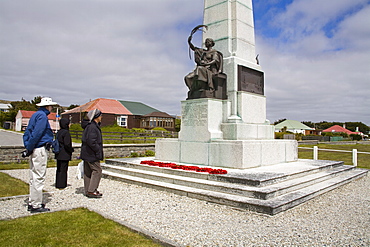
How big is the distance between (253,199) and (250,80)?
17.1ft

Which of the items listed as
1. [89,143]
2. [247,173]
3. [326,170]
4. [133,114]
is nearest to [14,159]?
[89,143]

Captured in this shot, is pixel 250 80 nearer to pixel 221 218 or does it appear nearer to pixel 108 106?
pixel 221 218

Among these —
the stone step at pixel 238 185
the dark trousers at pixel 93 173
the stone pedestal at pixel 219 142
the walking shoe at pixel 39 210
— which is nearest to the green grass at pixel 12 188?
the dark trousers at pixel 93 173

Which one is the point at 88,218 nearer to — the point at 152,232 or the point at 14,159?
the point at 152,232

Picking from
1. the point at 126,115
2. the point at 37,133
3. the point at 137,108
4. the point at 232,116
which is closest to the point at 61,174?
the point at 37,133

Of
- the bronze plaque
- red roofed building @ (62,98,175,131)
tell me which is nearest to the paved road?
the bronze plaque

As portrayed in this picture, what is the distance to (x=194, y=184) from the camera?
6.82m

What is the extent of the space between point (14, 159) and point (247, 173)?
1158 centimetres

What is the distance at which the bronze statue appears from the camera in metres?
8.98

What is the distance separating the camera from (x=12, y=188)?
726 cm

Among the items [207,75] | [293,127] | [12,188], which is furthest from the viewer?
[293,127]

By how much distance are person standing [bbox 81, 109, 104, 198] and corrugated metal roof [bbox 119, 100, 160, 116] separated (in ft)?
152

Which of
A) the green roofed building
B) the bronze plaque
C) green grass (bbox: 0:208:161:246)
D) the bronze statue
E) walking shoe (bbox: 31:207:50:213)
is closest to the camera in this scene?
green grass (bbox: 0:208:161:246)

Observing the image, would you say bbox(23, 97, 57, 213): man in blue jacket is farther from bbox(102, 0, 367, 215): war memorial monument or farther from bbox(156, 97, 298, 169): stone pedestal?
bbox(156, 97, 298, 169): stone pedestal
